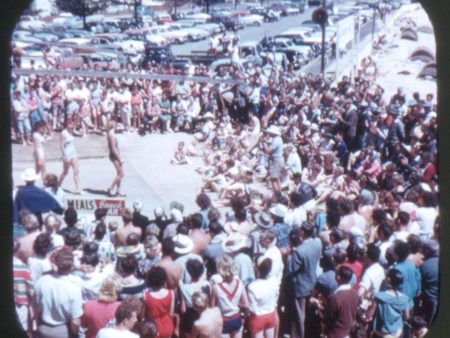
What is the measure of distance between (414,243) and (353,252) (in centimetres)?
45

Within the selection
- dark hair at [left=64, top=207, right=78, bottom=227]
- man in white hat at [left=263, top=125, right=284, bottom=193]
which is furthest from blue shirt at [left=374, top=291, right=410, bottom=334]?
dark hair at [left=64, top=207, right=78, bottom=227]

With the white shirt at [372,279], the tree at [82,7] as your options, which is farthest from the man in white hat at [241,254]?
the tree at [82,7]

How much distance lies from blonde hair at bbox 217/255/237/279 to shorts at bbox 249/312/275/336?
354 millimetres

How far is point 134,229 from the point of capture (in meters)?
4.41

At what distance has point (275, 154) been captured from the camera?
474 cm

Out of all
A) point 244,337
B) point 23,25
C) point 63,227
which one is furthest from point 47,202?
point 244,337

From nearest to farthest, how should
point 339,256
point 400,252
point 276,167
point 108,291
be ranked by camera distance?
1. point 108,291
2. point 339,256
3. point 400,252
4. point 276,167

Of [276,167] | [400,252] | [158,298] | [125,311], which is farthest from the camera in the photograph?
[276,167]

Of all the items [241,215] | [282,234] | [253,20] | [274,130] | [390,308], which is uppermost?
[253,20]

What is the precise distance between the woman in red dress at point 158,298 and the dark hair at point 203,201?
2.49 ft

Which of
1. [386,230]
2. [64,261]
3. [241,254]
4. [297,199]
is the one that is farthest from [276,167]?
[64,261]

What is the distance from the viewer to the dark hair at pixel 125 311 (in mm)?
3588

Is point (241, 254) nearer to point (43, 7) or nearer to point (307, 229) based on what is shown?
point (307, 229)

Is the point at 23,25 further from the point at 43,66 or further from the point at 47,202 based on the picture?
the point at 47,202
